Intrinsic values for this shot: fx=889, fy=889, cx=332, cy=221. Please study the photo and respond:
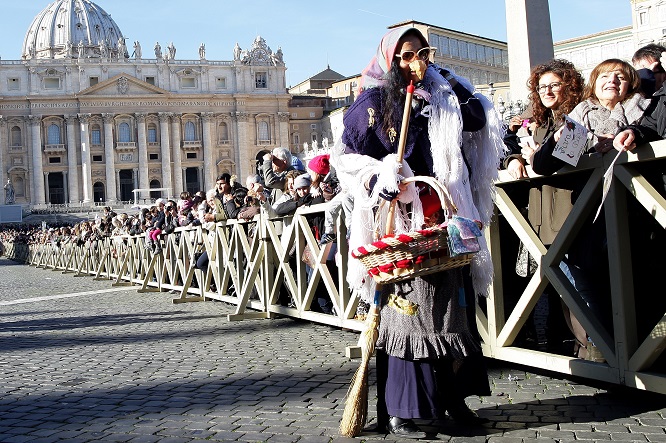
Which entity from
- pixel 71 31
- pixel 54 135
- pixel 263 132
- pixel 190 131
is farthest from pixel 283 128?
pixel 71 31

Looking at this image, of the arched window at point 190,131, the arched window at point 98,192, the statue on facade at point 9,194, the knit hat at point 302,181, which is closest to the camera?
the knit hat at point 302,181

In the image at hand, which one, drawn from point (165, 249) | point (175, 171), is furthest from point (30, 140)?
point (165, 249)

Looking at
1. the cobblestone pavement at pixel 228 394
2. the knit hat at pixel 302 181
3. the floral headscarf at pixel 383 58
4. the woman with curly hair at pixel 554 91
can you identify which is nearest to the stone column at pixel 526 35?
the knit hat at pixel 302 181

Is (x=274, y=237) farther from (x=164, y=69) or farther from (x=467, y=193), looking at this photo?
(x=164, y=69)

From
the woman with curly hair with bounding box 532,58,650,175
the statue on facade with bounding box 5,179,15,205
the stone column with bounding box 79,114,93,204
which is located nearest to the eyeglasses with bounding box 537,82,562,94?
the woman with curly hair with bounding box 532,58,650,175

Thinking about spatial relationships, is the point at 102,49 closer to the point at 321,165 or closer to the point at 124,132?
the point at 124,132

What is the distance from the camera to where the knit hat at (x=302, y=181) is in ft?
26.4

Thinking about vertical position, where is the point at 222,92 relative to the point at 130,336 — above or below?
above

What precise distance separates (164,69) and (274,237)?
3558 inches

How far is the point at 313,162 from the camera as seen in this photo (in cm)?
764

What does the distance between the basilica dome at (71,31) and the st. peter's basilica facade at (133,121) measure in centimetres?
1393

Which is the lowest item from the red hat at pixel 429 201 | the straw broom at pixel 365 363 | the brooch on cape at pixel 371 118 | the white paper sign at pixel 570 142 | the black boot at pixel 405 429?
the black boot at pixel 405 429

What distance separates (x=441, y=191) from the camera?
3.71 metres

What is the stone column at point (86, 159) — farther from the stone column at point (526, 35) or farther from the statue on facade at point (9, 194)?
the stone column at point (526, 35)
